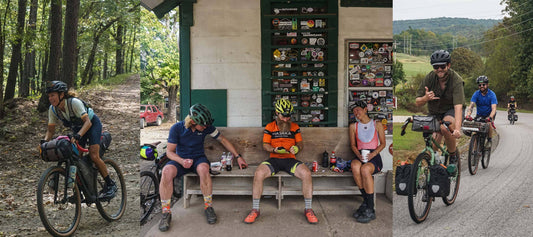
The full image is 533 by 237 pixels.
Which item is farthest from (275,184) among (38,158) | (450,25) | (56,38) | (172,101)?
(56,38)

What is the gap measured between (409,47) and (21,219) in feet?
16.7

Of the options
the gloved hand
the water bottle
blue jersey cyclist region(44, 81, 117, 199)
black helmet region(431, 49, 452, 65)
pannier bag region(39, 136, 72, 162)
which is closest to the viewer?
black helmet region(431, 49, 452, 65)

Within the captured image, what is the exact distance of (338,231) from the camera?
2318 mm

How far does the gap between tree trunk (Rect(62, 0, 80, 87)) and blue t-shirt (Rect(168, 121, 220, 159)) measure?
16.0 ft

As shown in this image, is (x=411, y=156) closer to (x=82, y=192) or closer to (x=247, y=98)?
(x=247, y=98)

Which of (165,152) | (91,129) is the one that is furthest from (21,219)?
(165,152)

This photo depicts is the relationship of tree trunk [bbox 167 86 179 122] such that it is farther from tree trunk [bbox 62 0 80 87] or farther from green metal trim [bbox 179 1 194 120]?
tree trunk [bbox 62 0 80 87]

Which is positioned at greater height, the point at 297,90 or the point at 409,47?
the point at 409,47

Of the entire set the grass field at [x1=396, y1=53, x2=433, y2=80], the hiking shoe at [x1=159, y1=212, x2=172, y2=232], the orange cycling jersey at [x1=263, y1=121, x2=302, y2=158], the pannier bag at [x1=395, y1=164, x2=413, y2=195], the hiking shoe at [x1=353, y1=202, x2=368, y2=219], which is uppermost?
the grass field at [x1=396, y1=53, x2=433, y2=80]

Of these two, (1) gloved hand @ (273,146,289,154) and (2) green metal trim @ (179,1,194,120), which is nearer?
(1) gloved hand @ (273,146,289,154)

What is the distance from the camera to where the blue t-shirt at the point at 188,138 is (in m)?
2.64

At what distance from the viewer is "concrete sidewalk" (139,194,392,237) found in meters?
2.31

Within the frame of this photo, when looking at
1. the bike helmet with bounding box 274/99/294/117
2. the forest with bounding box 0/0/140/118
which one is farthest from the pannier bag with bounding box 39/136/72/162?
the forest with bounding box 0/0/140/118

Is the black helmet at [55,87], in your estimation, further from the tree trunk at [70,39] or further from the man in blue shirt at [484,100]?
the tree trunk at [70,39]
